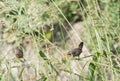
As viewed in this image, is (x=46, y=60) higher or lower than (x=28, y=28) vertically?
lower

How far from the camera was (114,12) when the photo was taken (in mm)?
4562

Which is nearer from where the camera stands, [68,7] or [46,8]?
[46,8]

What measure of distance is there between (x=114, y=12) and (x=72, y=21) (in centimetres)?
A: 99

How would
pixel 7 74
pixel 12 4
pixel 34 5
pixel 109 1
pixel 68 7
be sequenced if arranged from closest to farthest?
pixel 7 74 → pixel 12 4 → pixel 34 5 → pixel 109 1 → pixel 68 7

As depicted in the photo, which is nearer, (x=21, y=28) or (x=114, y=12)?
(x=21, y=28)

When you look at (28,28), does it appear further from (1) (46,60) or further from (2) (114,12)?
(2) (114,12)

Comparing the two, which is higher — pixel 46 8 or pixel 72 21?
pixel 46 8

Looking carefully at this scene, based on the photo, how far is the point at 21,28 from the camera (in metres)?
2.54

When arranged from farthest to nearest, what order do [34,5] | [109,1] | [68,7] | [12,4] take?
[68,7] < [109,1] < [34,5] < [12,4]

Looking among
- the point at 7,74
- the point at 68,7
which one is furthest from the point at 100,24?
the point at 68,7

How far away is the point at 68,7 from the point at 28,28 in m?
2.83

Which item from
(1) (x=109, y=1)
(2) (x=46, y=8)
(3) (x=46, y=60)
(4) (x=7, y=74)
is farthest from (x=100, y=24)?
(1) (x=109, y=1)

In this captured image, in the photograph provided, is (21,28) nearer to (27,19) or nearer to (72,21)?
(27,19)

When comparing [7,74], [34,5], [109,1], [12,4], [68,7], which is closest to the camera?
[7,74]
